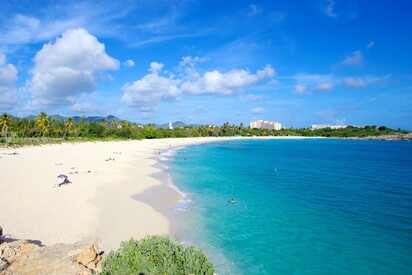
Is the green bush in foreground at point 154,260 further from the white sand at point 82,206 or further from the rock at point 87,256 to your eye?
the white sand at point 82,206

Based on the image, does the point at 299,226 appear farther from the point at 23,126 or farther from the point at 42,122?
the point at 23,126

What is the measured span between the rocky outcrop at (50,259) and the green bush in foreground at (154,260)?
1883mm

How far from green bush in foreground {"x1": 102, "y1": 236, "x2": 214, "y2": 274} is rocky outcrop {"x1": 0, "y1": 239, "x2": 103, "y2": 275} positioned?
1883 mm

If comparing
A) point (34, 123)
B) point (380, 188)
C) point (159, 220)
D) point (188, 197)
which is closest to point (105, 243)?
point (159, 220)

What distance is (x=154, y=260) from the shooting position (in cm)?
759

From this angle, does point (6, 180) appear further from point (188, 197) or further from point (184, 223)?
point (184, 223)

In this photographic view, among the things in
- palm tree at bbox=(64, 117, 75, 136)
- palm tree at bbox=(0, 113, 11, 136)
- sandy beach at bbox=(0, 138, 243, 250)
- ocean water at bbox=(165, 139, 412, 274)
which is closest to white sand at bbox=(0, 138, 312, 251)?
sandy beach at bbox=(0, 138, 243, 250)

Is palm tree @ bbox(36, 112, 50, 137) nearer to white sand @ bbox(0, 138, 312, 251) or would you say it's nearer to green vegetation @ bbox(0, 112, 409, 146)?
green vegetation @ bbox(0, 112, 409, 146)

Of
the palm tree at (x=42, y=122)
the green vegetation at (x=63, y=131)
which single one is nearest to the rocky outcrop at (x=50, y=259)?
the green vegetation at (x=63, y=131)

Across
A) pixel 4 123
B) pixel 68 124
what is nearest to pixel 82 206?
pixel 4 123

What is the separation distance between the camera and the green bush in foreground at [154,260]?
7.25m

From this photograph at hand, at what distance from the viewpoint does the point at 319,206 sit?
2650 cm

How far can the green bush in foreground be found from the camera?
7246mm

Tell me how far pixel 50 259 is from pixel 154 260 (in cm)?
393
